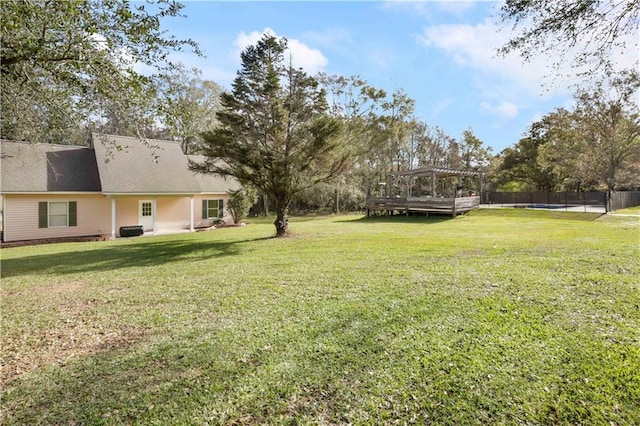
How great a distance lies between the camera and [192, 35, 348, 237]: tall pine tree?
11.5 metres

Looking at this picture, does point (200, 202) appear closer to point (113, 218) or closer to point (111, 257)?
point (113, 218)

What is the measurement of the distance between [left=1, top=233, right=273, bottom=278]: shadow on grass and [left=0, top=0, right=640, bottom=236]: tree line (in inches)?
118

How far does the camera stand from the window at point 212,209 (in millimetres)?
20516

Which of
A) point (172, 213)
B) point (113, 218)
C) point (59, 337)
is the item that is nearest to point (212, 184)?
point (172, 213)

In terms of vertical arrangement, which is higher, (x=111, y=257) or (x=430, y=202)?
(x=430, y=202)

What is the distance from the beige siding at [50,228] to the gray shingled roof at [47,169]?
1.51 feet

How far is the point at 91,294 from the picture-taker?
19.6ft

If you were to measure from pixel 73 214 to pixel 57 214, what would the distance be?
2.00ft

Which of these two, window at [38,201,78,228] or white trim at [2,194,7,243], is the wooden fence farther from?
white trim at [2,194,7,243]

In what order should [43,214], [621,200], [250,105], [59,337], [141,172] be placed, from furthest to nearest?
[621,200] < [141,172] < [43,214] < [250,105] < [59,337]

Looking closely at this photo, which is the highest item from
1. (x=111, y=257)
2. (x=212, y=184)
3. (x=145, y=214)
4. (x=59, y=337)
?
(x=212, y=184)

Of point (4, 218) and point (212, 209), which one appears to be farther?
point (212, 209)

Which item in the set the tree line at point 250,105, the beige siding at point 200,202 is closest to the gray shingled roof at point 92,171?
the beige siding at point 200,202

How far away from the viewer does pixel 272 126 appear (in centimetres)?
1146
